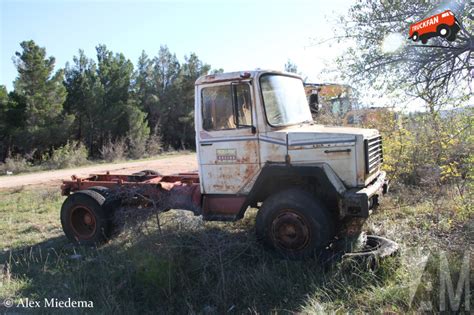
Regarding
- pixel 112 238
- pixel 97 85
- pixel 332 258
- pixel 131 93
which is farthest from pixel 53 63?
pixel 332 258

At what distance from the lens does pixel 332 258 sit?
4.84 m

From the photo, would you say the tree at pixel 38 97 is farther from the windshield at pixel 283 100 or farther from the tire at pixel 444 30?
the tire at pixel 444 30

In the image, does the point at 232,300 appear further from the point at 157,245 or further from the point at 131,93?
the point at 131,93

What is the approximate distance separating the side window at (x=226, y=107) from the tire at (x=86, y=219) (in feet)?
7.64

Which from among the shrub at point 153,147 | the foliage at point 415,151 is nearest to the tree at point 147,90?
the shrub at point 153,147

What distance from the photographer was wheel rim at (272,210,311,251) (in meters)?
5.09

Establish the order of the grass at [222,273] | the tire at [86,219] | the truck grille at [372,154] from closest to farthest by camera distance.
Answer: the grass at [222,273], the truck grille at [372,154], the tire at [86,219]

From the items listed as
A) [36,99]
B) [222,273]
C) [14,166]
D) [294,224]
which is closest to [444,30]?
[294,224]

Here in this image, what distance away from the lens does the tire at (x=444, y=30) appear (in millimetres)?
4975

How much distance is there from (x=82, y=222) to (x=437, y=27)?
622 centimetres

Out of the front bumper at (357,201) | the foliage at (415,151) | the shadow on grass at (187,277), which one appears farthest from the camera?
the foliage at (415,151)

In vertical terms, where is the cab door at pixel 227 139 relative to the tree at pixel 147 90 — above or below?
below

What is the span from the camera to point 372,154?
17.8 ft

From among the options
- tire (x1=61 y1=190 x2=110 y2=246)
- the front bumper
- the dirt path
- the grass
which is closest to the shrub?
the dirt path
